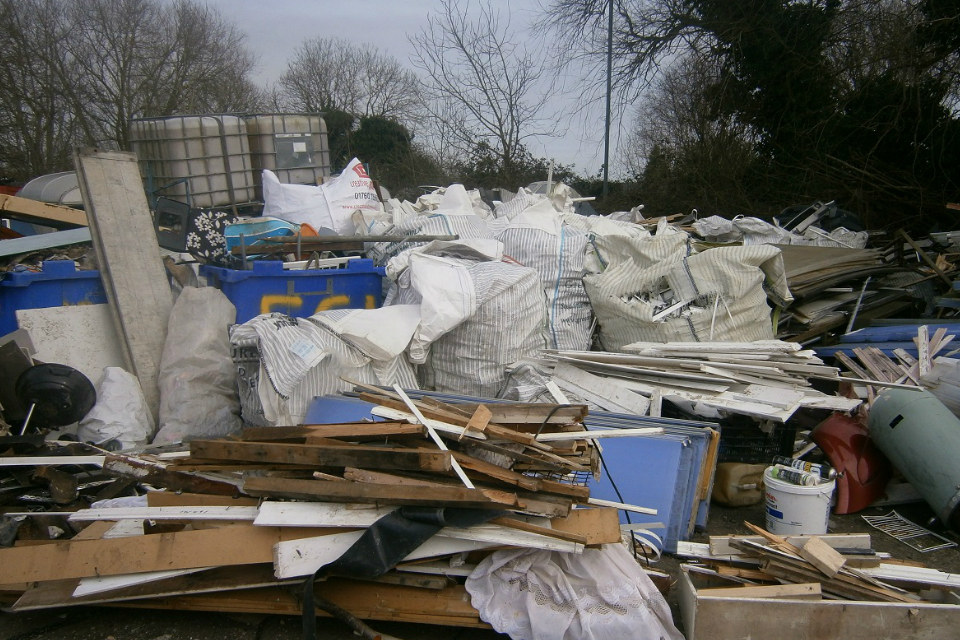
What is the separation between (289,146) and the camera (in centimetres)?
822

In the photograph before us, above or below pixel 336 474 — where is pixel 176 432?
below

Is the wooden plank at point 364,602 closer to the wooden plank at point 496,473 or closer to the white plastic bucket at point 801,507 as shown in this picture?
the wooden plank at point 496,473

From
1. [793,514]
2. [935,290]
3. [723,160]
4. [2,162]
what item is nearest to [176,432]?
[793,514]

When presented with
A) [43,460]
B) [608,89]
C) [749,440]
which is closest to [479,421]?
[749,440]

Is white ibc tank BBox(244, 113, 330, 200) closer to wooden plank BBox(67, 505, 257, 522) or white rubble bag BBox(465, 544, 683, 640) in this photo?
wooden plank BBox(67, 505, 257, 522)

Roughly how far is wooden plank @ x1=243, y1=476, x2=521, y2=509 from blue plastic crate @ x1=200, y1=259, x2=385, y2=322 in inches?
92.9

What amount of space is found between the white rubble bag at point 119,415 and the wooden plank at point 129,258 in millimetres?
151

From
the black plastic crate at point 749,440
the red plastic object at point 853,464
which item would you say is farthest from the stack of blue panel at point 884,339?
the black plastic crate at point 749,440

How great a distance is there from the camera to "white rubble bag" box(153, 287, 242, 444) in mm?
4258

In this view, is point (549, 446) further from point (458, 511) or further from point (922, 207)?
point (922, 207)

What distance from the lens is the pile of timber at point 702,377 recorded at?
367 cm

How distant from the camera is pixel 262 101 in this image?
18.8 metres

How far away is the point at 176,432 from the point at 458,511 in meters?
2.42

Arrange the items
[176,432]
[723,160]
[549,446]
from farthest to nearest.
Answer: [723,160], [176,432], [549,446]
